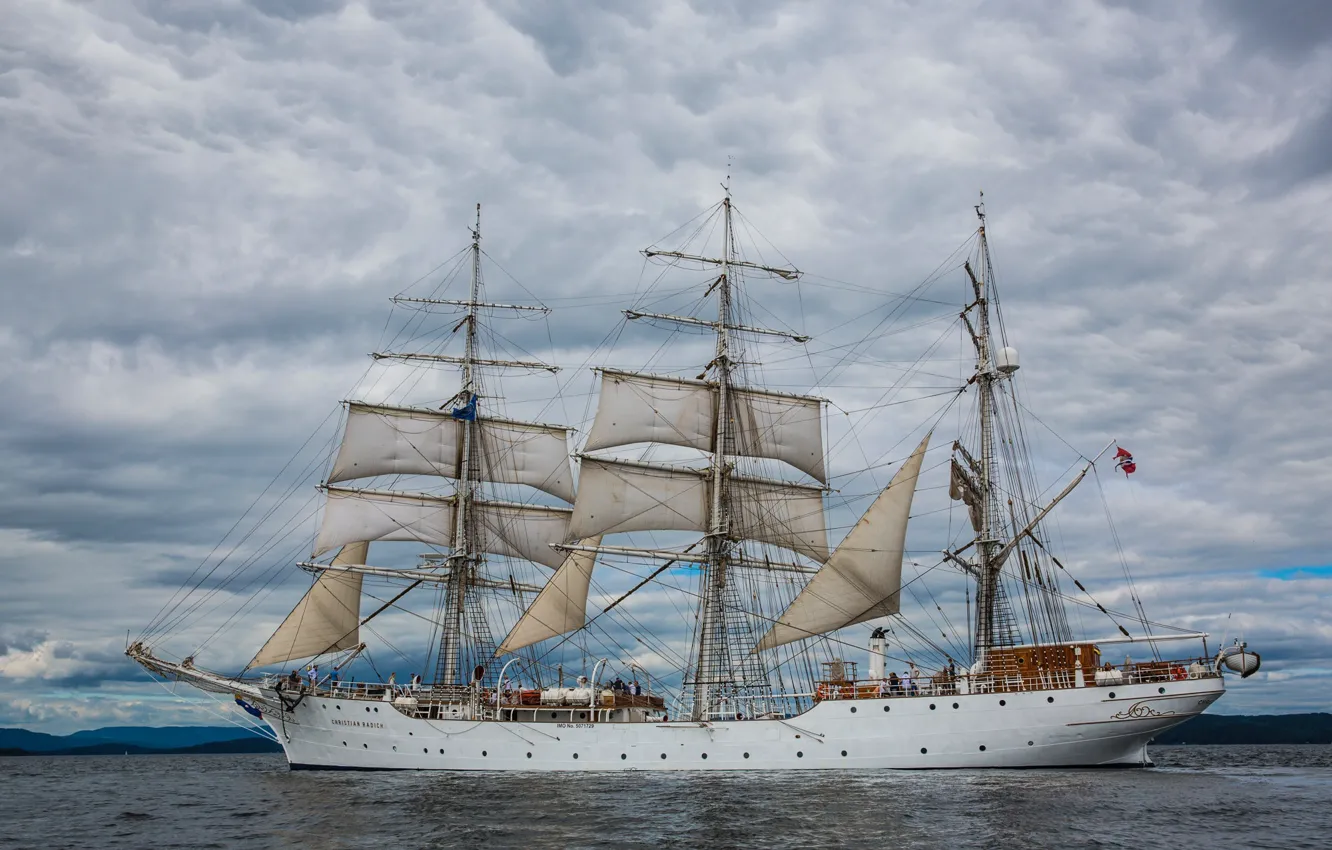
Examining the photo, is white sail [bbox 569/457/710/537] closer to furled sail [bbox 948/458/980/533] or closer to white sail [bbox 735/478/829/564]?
white sail [bbox 735/478/829/564]

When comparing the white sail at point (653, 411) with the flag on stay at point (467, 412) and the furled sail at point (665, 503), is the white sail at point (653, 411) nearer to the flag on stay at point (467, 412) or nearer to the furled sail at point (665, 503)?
the furled sail at point (665, 503)

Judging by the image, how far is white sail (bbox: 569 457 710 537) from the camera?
59.6 metres

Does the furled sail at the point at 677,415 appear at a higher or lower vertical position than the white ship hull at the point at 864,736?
higher

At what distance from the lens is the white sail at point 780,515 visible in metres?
60.2

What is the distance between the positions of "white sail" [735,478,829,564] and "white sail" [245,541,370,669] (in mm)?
22747

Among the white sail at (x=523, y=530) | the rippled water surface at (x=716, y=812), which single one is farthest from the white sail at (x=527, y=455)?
the rippled water surface at (x=716, y=812)

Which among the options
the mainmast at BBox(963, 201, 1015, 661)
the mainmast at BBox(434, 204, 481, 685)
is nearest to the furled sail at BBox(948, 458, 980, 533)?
the mainmast at BBox(963, 201, 1015, 661)

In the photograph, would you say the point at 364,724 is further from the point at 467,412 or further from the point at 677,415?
the point at 677,415

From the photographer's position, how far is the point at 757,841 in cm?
2919

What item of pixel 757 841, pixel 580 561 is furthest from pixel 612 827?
pixel 580 561

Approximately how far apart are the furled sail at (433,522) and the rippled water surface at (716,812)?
1621cm

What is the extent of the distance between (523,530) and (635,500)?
9.55 metres

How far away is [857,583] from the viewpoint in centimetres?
5347

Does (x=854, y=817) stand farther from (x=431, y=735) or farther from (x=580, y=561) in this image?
A: (x=580, y=561)
